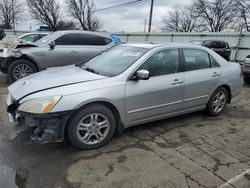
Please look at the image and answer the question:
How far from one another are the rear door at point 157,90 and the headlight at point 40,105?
1048 mm

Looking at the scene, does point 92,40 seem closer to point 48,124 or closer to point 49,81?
point 49,81

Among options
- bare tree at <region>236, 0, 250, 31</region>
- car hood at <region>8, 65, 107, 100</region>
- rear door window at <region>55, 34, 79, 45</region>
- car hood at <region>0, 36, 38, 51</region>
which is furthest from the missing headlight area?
bare tree at <region>236, 0, 250, 31</region>

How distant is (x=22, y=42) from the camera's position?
22.4 ft

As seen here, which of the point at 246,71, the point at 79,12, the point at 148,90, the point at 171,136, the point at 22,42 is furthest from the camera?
the point at 79,12

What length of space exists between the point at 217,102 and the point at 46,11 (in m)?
43.1

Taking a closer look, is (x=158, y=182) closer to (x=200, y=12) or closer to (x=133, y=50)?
(x=133, y=50)

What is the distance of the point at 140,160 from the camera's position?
301cm

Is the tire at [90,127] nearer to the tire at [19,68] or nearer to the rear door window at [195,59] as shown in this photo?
the rear door window at [195,59]

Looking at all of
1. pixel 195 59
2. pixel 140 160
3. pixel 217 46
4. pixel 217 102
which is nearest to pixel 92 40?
pixel 195 59

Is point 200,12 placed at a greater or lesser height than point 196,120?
greater

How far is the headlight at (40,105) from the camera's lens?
9.20ft

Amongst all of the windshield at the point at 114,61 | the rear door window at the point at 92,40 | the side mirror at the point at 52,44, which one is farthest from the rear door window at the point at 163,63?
the rear door window at the point at 92,40

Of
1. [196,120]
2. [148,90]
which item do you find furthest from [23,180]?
[196,120]

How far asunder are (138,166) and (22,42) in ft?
18.7
